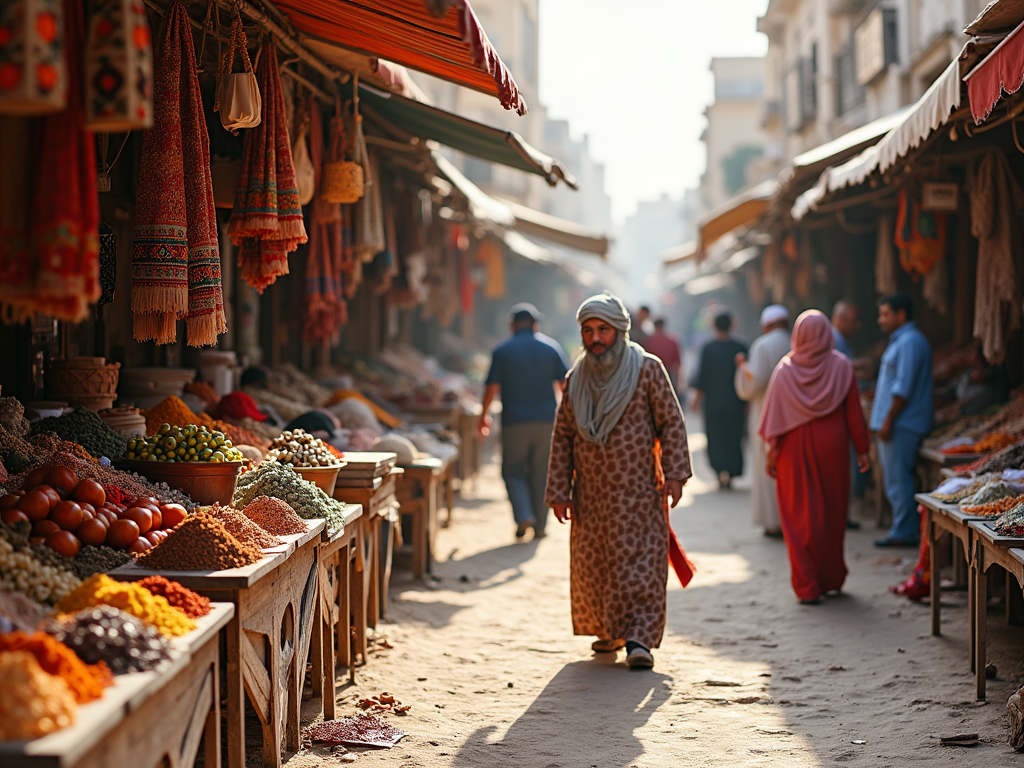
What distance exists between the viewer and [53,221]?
2.70 m

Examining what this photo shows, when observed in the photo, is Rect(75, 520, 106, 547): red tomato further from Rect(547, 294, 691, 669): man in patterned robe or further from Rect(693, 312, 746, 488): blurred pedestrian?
Rect(693, 312, 746, 488): blurred pedestrian

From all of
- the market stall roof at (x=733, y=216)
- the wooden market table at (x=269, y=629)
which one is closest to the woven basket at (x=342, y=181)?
the wooden market table at (x=269, y=629)

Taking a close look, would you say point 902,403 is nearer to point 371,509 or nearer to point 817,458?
point 817,458

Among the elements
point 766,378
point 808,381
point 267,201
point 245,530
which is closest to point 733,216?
point 766,378

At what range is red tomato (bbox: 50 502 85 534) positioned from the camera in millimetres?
3414

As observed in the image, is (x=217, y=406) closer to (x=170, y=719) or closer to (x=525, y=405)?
(x=525, y=405)

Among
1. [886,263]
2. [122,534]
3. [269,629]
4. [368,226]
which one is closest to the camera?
[122,534]

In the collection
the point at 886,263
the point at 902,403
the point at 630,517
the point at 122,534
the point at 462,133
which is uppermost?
the point at 462,133

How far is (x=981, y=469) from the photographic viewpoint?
615 centimetres

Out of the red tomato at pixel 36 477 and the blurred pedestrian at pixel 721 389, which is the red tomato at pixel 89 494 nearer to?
the red tomato at pixel 36 477

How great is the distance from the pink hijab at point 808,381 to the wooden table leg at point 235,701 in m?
4.48

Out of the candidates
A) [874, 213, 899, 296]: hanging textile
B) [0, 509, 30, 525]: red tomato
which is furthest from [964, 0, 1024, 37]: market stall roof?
[874, 213, 899, 296]: hanging textile

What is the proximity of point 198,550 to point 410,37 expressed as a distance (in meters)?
2.81

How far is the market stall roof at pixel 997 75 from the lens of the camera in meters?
4.48
